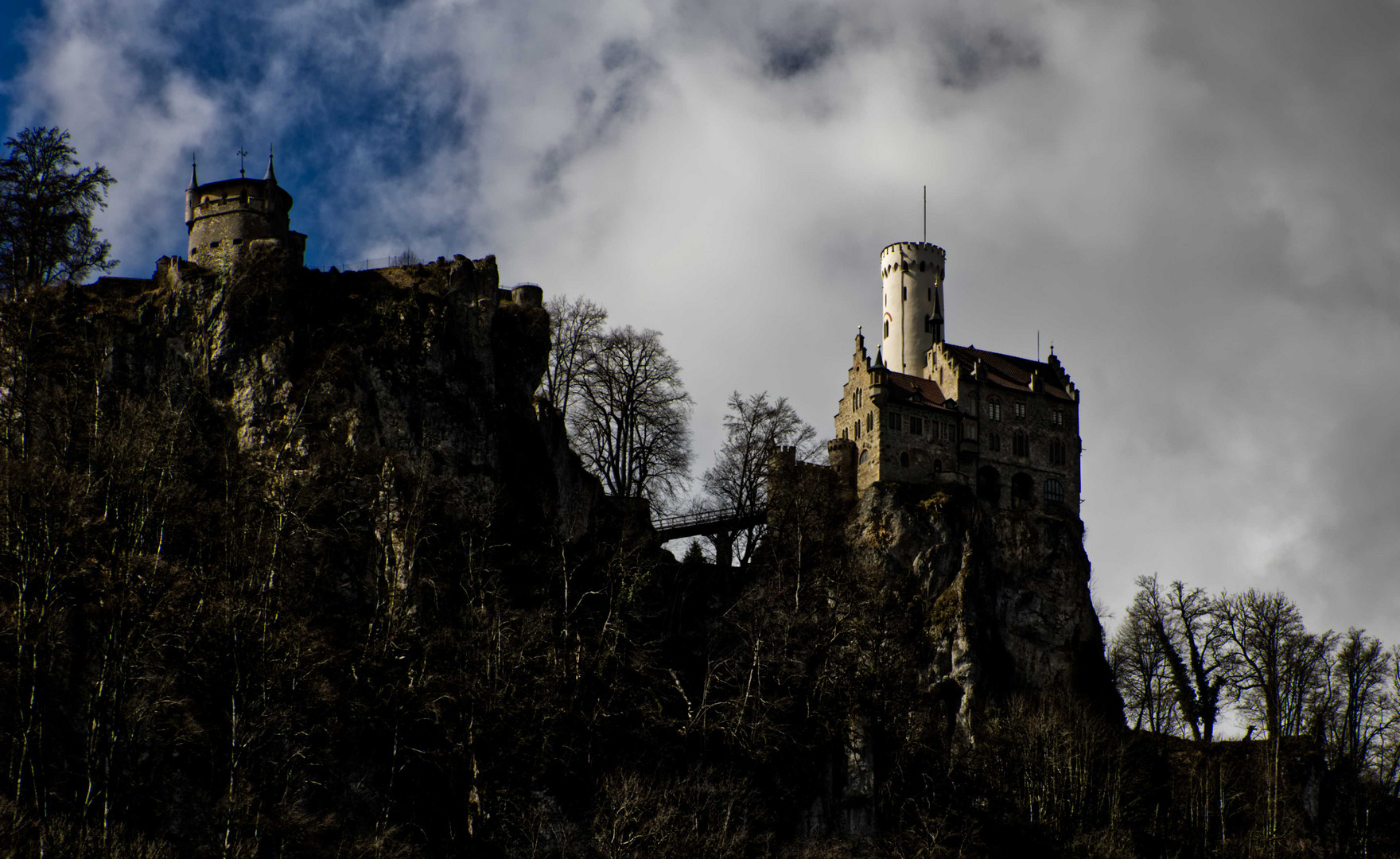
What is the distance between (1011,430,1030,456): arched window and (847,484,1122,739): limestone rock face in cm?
413

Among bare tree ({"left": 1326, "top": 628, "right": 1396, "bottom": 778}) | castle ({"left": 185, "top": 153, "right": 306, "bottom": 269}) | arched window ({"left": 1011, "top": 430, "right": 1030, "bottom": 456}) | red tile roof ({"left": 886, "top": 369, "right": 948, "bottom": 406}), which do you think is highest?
castle ({"left": 185, "top": 153, "right": 306, "bottom": 269})

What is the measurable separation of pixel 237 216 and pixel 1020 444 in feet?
134

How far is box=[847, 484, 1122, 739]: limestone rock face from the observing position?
6481cm

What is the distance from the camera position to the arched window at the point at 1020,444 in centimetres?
7469

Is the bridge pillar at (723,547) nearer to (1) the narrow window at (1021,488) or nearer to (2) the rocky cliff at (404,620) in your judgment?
(2) the rocky cliff at (404,620)

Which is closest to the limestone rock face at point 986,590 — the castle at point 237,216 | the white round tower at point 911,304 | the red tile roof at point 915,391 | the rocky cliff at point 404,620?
the rocky cliff at point 404,620

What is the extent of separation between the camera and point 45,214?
59.7 metres

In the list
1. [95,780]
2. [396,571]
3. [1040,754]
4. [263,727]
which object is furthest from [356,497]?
[1040,754]

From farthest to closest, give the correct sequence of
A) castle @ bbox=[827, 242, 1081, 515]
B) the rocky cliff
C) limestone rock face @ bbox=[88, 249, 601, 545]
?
1. castle @ bbox=[827, 242, 1081, 515]
2. limestone rock face @ bbox=[88, 249, 601, 545]
3. the rocky cliff

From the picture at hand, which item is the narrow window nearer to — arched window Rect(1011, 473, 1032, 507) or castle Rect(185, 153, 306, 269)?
arched window Rect(1011, 473, 1032, 507)

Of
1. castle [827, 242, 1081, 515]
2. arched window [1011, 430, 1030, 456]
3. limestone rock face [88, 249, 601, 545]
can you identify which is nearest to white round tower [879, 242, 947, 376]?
castle [827, 242, 1081, 515]

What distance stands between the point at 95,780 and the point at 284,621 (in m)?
8.01

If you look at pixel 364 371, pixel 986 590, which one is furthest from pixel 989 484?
pixel 364 371

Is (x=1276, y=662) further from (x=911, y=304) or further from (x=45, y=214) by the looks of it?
(x=45, y=214)
